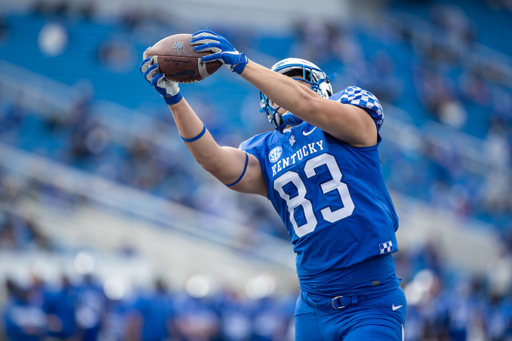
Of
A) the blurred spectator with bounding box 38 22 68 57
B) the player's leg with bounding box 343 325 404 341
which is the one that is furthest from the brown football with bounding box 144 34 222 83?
the blurred spectator with bounding box 38 22 68 57

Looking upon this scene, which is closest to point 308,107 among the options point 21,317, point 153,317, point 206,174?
point 153,317

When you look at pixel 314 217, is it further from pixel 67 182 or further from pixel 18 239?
pixel 67 182

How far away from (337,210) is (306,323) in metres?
0.63

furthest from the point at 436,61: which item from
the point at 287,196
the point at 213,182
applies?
the point at 287,196

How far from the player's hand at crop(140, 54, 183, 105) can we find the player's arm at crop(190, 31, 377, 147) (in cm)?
27

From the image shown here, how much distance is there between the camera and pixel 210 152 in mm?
2934

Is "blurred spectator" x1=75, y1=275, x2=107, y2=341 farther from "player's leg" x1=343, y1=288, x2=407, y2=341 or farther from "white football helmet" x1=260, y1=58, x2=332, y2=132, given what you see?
"player's leg" x1=343, y1=288, x2=407, y2=341

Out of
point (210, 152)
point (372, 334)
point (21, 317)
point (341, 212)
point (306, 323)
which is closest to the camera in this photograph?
point (372, 334)

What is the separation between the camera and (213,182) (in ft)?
40.3

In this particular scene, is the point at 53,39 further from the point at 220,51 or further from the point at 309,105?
the point at 309,105

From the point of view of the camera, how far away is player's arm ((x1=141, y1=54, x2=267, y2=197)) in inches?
112

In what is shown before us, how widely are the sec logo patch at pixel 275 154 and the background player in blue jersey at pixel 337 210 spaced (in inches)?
1.5

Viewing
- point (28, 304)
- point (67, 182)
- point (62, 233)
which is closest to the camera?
point (28, 304)

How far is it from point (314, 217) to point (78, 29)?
16506 millimetres
